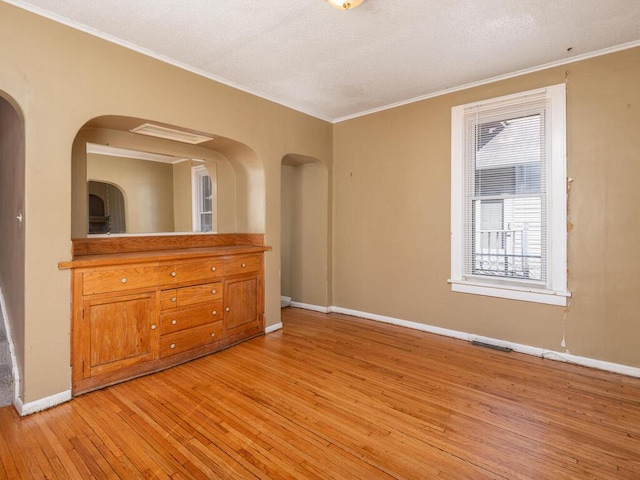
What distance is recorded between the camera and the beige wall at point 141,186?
3150 mm

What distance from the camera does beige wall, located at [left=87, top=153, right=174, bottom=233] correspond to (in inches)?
124

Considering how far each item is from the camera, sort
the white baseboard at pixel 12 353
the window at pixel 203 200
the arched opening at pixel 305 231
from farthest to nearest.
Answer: the arched opening at pixel 305 231 < the window at pixel 203 200 < the white baseboard at pixel 12 353

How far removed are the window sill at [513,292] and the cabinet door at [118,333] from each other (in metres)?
3.15

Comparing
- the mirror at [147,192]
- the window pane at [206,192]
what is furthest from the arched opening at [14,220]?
the window pane at [206,192]

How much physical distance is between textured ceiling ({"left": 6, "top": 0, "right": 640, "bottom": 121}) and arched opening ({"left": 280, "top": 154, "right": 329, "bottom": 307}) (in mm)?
1625

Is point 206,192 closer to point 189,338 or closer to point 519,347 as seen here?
point 189,338

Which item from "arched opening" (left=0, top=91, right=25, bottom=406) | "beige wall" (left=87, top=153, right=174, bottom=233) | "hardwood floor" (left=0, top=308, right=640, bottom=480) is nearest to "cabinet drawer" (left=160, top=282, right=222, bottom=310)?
"hardwood floor" (left=0, top=308, right=640, bottom=480)

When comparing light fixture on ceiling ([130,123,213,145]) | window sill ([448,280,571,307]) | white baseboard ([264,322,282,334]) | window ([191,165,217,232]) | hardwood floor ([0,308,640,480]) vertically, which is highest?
light fixture on ceiling ([130,123,213,145])

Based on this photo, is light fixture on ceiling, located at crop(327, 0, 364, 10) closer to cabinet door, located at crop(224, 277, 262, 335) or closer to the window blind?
the window blind

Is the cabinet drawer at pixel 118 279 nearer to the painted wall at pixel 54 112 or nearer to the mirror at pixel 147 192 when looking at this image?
the painted wall at pixel 54 112

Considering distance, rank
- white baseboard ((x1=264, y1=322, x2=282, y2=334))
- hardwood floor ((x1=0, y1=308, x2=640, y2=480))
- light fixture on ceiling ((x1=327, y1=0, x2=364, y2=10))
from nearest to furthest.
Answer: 1. hardwood floor ((x1=0, y1=308, x2=640, y2=480))
2. light fixture on ceiling ((x1=327, y1=0, x2=364, y2=10))
3. white baseboard ((x1=264, y1=322, x2=282, y2=334))

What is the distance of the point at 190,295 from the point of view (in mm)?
3182

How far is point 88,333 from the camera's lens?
2551 mm

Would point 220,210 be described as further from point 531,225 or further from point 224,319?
point 531,225
